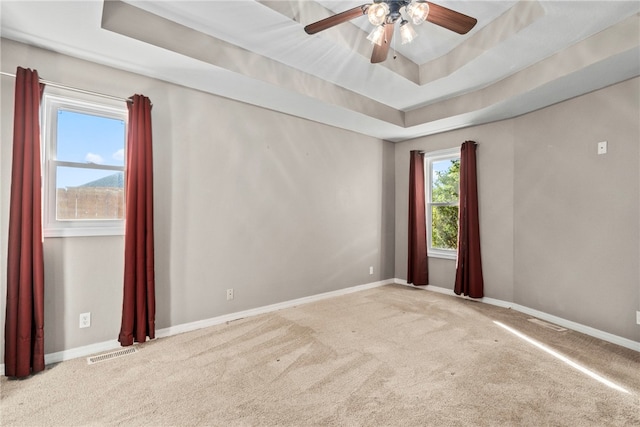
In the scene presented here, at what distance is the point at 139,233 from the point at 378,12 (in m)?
2.48

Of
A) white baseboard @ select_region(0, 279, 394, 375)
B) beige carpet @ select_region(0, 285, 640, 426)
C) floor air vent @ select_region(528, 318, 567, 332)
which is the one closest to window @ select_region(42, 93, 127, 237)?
white baseboard @ select_region(0, 279, 394, 375)

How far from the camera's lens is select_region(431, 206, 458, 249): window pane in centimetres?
465

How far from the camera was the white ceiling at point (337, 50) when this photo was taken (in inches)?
85.4

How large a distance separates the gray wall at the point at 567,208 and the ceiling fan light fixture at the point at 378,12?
256 cm

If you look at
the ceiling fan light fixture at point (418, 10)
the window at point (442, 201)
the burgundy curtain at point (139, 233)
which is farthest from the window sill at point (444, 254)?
the burgundy curtain at point (139, 233)

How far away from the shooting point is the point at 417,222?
4.75 m

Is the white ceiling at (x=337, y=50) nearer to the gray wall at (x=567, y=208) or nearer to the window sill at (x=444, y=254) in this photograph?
the gray wall at (x=567, y=208)

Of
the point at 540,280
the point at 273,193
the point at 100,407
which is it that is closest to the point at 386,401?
the point at 100,407

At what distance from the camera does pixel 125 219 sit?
263 centimetres

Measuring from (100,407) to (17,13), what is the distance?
2.54m

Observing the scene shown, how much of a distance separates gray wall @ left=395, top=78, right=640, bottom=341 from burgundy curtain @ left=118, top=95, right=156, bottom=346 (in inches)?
155

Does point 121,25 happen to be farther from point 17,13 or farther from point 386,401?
point 386,401

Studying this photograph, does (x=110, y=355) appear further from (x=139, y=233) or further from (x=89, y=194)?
(x=89, y=194)

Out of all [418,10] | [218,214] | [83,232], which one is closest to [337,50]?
[418,10]
